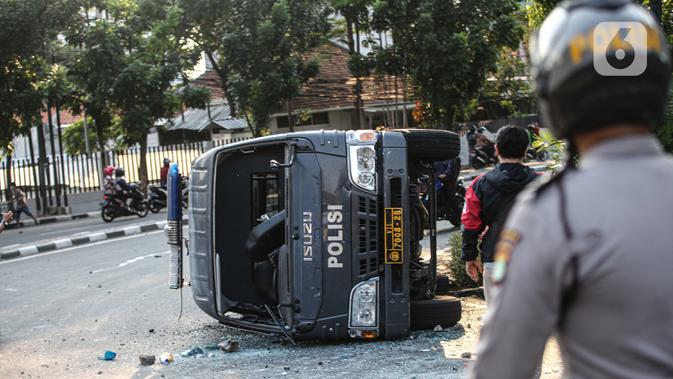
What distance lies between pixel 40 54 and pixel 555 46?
2297 centimetres

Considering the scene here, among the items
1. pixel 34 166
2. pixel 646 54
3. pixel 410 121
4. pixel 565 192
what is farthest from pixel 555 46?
pixel 410 121

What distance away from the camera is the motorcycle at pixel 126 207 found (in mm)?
21594

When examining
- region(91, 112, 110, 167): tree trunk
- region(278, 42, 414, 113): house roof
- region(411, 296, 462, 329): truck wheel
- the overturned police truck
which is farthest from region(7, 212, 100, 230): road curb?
region(411, 296, 462, 329): truck wheel

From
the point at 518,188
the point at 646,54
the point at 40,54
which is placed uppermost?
the point at 40,54

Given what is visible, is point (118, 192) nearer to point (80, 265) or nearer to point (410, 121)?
point (80, 265)

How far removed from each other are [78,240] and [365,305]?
38.0 feet

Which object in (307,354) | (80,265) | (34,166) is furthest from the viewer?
(34,166)

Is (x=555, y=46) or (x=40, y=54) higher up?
(x=40, y=54)

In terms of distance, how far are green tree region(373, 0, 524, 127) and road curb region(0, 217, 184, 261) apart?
7220 millimetres

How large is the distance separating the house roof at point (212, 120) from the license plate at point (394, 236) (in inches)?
962

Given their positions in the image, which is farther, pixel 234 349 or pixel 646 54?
pixel 234 349

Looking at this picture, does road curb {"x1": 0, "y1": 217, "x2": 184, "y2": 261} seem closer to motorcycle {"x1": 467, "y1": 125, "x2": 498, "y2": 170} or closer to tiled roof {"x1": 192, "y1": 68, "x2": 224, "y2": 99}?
motorcycle {"x1": 467, "y1": 125, "x2": 498, "y2": 170}

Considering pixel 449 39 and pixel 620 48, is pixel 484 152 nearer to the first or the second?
pixel 449 39

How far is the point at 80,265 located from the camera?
13.7 metres
